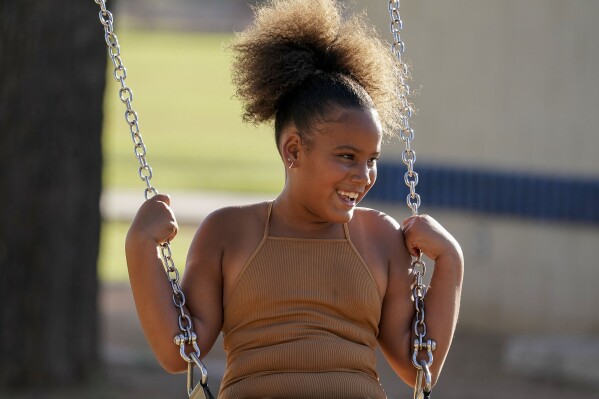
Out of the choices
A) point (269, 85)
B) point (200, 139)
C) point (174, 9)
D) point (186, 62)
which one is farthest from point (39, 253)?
point (174, 9)

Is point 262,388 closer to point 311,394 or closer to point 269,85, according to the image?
point 311,394

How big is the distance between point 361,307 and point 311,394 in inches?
11.7

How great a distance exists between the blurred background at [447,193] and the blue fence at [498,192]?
0.01 metres

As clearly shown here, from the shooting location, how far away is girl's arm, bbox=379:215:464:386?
3418mm

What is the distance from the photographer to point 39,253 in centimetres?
704

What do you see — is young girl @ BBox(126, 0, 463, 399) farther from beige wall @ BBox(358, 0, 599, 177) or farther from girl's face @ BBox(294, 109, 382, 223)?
beige wall @ BBox(358, 0, 599, 177)

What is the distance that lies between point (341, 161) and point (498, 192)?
19.2ft

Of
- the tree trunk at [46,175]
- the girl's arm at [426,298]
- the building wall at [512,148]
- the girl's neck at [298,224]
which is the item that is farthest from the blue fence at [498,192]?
the girl's neck at [298,224]

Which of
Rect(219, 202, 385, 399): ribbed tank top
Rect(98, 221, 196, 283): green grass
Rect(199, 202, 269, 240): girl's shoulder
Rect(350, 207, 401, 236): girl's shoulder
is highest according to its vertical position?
Rect(199, 202, 269, 240): girl's shoulder

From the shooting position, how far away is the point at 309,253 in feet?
10.9

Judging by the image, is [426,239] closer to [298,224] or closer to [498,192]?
[298,224]

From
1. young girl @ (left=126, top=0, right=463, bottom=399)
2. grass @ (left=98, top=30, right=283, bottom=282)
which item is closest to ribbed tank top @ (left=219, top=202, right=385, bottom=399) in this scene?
young girl @ (left=126, top=0, right=463, bottom=399)

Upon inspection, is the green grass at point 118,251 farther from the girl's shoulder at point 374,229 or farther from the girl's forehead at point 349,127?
the girl's forehead at point 349,127

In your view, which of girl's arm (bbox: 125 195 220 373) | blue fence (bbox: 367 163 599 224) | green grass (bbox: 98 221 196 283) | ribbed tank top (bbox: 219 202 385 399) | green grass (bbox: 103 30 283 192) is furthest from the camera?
green grass (bbox: 103 30 283 192)
